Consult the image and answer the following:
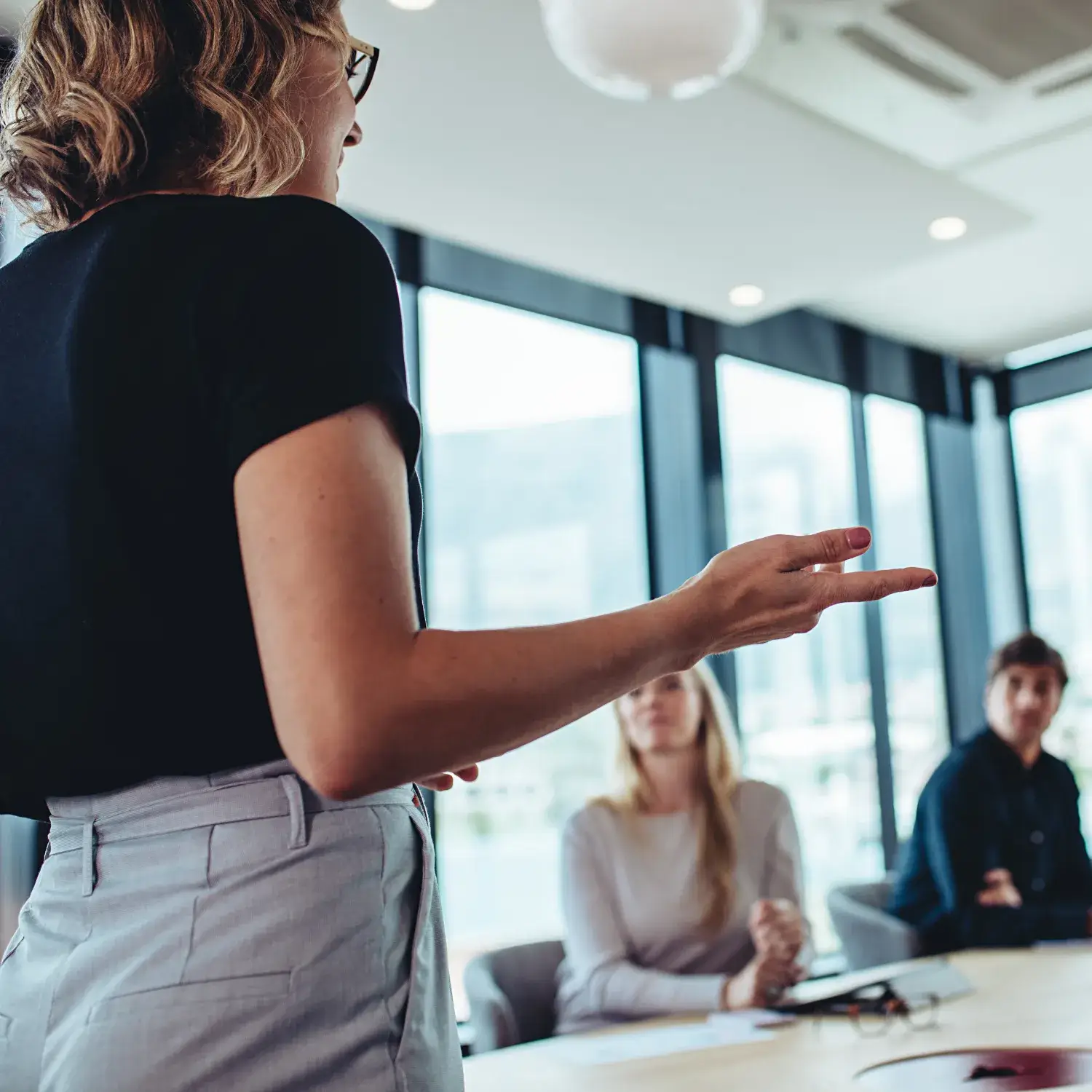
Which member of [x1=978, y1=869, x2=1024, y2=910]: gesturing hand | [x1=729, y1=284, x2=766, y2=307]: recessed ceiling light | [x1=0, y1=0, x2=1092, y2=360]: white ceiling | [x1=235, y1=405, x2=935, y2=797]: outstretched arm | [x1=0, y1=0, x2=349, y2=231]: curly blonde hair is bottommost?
[x1=978, y1=869, x2=1024, y2=910]: gesturing hand

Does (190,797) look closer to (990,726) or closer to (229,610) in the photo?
(229,610)

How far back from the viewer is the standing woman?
614 millimetres

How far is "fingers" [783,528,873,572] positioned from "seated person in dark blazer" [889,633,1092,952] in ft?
8.60

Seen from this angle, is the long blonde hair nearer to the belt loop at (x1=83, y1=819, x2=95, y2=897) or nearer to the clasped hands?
the clasped hands

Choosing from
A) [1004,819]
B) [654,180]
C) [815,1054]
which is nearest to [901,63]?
[654,180]

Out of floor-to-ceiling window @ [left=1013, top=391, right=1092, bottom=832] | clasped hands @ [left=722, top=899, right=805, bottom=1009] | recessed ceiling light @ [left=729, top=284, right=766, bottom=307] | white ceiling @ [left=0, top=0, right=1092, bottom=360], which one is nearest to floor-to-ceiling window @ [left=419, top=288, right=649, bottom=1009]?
white ceiling @ [left=0, top=0, right=1092, bottom=360]

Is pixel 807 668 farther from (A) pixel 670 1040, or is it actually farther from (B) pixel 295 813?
(B) pixel 295 813

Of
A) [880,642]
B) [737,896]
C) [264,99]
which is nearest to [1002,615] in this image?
[880,642]

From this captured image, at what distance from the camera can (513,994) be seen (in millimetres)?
2543

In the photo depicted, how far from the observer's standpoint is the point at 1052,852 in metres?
3.53

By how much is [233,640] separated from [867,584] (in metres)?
0.41

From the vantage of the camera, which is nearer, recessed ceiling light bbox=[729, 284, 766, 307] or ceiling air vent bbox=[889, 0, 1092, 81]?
ceiling air vent bbox=[889, 0, 1092, 81]

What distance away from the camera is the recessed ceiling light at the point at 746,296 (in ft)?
15.1

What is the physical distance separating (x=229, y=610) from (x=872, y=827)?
5604 millimetres
